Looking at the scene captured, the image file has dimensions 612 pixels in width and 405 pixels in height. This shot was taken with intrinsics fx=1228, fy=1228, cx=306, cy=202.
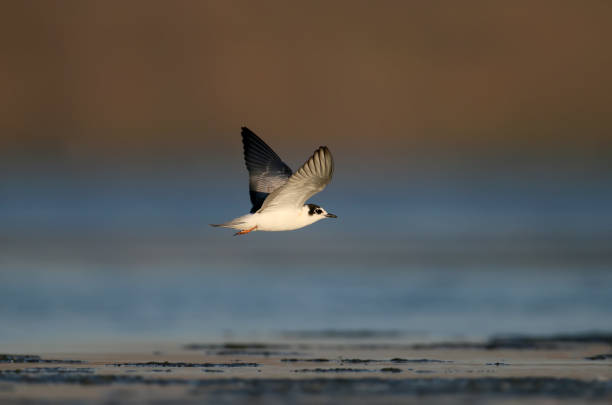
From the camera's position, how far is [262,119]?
3108 centimetres

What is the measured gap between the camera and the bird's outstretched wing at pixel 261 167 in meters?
13.0

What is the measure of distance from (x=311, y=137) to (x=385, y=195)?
101 inches

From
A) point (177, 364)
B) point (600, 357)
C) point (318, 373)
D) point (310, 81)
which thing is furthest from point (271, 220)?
point (310, 81)

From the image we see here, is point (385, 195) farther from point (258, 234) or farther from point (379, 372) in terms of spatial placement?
point (379, 372)

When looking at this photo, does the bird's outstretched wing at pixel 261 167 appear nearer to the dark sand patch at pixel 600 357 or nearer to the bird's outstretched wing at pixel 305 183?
the bird's outstretched wing at pixel 305 183

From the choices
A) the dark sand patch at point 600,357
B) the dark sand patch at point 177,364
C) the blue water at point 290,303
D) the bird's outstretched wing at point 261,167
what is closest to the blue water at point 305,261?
the blue water at point 290,303

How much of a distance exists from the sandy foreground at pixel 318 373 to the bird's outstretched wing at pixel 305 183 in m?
1.44

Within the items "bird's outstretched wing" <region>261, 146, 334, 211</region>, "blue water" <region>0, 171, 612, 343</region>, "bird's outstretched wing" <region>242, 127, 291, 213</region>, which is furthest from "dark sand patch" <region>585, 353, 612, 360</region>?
"bird's outstretched wing" <region>242, 127, 291, 213</region>

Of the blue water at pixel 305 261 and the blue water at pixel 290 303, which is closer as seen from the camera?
the blue water at pixel 290 303

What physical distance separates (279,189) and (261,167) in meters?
1.29

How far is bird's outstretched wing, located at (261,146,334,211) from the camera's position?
Result: 11.1m

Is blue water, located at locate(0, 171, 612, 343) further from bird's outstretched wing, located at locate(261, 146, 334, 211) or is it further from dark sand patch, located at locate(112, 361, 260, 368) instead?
dark sand patch, located at locate(112, 361, 260, 368)

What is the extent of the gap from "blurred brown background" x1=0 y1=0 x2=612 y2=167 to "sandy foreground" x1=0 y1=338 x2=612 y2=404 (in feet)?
60.4

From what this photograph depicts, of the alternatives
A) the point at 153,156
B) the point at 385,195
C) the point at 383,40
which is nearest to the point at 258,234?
the point at 385,195
